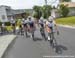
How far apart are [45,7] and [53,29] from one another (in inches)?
3120

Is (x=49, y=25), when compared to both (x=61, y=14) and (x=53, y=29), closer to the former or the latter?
(x=53, y=29)

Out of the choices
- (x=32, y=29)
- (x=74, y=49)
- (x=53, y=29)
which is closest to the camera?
(x=74, y=49)

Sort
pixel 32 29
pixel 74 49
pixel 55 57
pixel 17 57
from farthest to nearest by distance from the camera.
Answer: pixel 32 29 < pixel 74 49 < pixel 17 57 < pixel 55 57

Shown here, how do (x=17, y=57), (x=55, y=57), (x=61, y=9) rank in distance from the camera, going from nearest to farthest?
(x=55, y=57) < (x=17, y=57) < (x=61, y=9)

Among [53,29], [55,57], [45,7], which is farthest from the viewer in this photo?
[45,7]

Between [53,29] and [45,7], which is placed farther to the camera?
[45,7]

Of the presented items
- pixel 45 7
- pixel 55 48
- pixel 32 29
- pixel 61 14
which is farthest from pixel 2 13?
pixel 55 48

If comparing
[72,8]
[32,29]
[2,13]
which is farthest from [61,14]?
[32,29]

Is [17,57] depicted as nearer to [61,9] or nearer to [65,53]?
[65,53]

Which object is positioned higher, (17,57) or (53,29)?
(53,29)

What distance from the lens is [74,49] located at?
15.3 metres

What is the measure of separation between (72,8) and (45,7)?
29.9ft

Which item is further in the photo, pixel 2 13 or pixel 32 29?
pixel 2 13

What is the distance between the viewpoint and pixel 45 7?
95188mm
